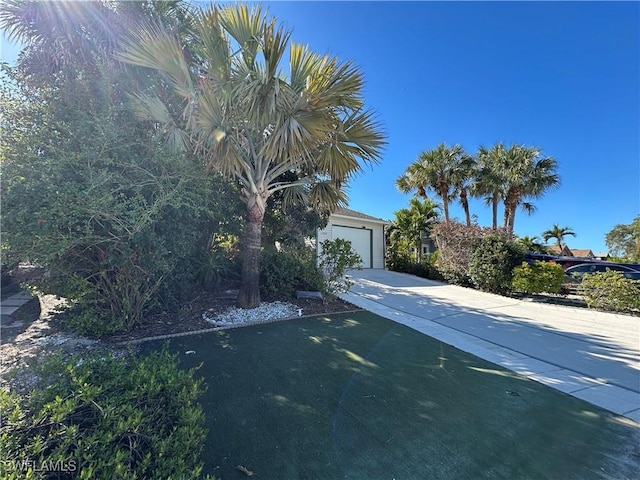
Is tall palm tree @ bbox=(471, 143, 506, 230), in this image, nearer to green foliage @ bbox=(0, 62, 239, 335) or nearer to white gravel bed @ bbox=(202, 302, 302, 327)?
white gravel bed @ bbox=(202, 302, 302, 327)

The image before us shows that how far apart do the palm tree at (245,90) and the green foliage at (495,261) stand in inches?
271

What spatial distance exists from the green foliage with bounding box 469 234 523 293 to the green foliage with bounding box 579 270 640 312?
1.96m

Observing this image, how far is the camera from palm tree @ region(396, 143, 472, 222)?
15.9 meters

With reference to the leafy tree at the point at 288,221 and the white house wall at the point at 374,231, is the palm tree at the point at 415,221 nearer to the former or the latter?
the white house wall at the point at 374,231

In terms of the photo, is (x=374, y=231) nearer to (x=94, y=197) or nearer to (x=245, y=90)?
(x=245, y=90)

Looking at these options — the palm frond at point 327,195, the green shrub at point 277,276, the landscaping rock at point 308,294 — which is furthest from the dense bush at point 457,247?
the green shrub at point 277,276

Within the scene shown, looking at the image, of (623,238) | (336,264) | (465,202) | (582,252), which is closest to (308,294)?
(336,264)

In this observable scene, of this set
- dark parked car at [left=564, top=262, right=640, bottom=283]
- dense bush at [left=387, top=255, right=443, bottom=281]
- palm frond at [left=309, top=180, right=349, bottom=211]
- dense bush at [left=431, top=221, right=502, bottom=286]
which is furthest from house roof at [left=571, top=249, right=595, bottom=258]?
palm frond at [left=309, top=180, right=349, bottom=211]

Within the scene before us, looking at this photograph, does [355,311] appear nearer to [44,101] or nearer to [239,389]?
[239,389]

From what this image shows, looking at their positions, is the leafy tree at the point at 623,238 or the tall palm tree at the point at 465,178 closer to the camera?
the tall palm tree at the point at 465,178

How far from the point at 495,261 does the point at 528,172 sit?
9069 mm

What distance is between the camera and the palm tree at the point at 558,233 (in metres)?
35.4

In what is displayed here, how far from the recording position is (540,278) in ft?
28.7

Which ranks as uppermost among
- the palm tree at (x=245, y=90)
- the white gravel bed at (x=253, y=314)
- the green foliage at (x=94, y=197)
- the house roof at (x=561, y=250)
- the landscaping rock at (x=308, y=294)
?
the palm tree at (x=245, y=90)
